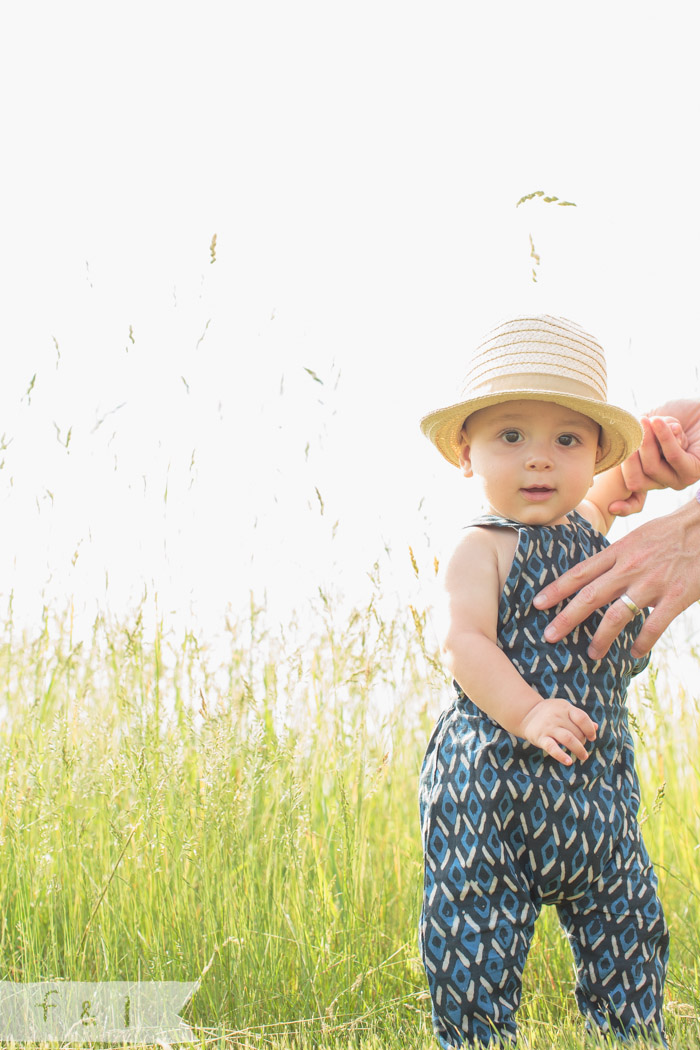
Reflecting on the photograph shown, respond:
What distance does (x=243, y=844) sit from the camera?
242cm

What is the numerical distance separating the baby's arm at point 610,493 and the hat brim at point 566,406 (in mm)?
124

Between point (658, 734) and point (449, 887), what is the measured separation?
4.83 ft

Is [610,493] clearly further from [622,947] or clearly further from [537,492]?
[622,947]

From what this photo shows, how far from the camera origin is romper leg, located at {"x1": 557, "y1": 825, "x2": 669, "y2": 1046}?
1.75 metres

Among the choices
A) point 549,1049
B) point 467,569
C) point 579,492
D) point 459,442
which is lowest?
point 549,1049

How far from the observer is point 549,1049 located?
1.86 metres

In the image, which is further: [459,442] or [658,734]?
[658,734]

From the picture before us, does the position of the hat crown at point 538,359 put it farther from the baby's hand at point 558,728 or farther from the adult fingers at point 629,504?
the baby's hand at point 558,728

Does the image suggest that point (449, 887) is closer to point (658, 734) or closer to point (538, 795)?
point (538, 795)

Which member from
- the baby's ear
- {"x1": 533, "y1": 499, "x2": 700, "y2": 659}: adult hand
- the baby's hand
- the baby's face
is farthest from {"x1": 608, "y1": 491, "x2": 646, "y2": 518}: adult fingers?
the baby's hand

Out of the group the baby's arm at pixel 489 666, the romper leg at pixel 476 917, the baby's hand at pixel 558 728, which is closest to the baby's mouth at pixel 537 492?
the baby's arm at pixel 489 666

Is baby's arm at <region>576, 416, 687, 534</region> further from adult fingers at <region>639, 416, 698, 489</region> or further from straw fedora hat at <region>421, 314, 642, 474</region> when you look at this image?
straw fedora hat at <region>421, 314, 642, 474</region>

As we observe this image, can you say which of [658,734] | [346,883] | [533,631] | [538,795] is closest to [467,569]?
[533,631]

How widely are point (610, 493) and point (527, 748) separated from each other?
748 mm
